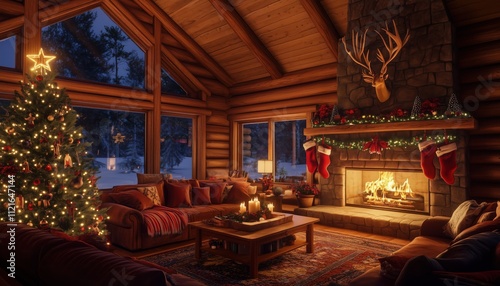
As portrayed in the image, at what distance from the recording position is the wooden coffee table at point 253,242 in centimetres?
376

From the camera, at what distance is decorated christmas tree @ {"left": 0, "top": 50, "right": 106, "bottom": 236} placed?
411 cm

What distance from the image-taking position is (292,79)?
778cm

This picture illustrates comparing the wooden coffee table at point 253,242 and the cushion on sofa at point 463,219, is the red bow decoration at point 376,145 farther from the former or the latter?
the cushion on sofa at point 463,219

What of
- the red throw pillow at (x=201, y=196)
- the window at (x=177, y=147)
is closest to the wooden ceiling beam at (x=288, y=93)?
the window at (x=177, y=147)

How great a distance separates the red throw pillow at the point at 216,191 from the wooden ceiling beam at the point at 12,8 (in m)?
4.29

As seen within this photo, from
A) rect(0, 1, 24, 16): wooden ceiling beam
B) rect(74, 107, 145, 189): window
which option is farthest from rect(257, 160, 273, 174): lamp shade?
rect(0, 1, 24, 16): wooden ceiling beam

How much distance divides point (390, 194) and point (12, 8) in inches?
291

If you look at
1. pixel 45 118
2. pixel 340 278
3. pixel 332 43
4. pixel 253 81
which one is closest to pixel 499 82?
pixel 332 43

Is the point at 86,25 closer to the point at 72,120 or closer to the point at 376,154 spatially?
the point at 72,120

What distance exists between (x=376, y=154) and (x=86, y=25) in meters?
6.16

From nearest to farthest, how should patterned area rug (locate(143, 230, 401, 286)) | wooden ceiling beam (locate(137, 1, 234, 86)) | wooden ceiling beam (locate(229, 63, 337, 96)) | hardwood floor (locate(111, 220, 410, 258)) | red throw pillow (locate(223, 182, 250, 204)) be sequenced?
patterned area rug (locate(143, 230, 401, 286)), hardwood floor (locate(111, 220, 410, 258)), red throw pillow (locate(223, 182, 250, 204)), wooden ceiling beam (locate(229, 63, 337, 96)), wooden ceiling beam (locate(137, 1, 234, 86))

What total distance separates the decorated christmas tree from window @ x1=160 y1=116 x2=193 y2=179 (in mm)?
3371

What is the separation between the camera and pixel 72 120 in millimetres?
4516

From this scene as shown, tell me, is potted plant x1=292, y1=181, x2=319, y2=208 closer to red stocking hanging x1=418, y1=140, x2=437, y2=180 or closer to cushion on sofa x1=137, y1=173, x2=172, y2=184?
red stocking hanging x1=418, y1=140, x2=437, y2=180
